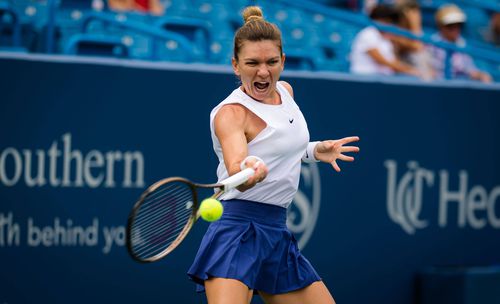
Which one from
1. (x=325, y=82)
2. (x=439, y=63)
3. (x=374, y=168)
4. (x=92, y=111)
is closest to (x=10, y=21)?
(x=92, y=111)

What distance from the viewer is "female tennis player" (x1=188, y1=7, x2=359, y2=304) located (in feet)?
14.6

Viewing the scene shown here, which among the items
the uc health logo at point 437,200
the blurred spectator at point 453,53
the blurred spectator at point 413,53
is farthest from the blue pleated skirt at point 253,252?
the blurred spectator at point 453,53

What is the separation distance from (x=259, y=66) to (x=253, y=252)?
84 cm

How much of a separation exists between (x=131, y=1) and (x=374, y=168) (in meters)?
2.49

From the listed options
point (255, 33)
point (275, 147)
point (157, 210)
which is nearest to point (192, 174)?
point (157, 210)

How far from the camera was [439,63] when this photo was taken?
955 centimetres

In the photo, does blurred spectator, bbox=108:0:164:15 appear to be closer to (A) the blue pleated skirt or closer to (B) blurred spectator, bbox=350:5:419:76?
(B) blurred spectator, bbox=350:5:419:76

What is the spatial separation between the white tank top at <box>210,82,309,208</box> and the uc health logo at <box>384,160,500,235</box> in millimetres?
3138

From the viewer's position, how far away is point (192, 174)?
686 centimetres

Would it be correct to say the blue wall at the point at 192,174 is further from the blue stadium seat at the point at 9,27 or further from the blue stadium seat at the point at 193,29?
the blue stadium seat at the point at 193,29

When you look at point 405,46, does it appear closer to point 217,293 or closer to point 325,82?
point 325,82

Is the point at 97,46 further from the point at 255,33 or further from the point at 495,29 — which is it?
the point at 495,29

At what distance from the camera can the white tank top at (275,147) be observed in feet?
14.8

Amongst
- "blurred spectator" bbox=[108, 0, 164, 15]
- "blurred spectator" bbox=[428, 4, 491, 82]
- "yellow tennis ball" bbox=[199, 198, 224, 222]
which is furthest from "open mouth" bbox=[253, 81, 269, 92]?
"blurred spectator" bbox=[428, 4, 491, 82]
